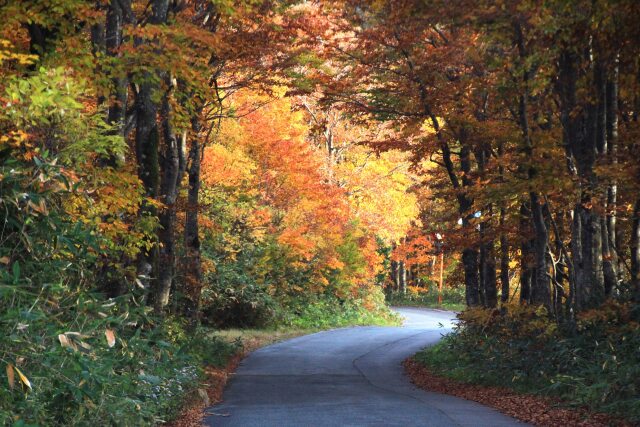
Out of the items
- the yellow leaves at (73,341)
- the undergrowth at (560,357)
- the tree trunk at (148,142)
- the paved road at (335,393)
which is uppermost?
the tree trunk at (148,142)

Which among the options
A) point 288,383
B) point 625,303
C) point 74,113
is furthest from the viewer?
point 288,383

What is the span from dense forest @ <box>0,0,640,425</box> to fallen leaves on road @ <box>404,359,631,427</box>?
17.9 inches

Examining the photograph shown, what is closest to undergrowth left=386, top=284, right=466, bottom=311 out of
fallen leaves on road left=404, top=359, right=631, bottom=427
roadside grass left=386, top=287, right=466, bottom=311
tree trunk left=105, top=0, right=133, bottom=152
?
roadside grass left=386, top=287, right=466, bottom=311

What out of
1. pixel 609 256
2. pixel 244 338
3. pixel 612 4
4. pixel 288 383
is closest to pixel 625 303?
pixel 609 256

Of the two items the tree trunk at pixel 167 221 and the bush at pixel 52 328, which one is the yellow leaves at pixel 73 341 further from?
the tree trunk at pixel 167 221

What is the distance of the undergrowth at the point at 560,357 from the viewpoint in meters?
→ 11.7

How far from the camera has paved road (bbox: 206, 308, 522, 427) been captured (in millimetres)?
11523

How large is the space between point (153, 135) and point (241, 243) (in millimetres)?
16009

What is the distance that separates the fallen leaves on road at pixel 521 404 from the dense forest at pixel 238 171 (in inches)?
17.9

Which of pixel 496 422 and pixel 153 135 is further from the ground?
pixel 153 135

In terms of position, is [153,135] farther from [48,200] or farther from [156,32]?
[48,200]

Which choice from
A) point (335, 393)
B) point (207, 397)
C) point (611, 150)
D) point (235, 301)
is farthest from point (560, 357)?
point (235, 301)

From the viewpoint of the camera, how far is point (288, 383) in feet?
57.5

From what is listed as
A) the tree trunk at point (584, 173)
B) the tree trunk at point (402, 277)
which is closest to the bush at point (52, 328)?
the tree trunk at point (584, 173)
